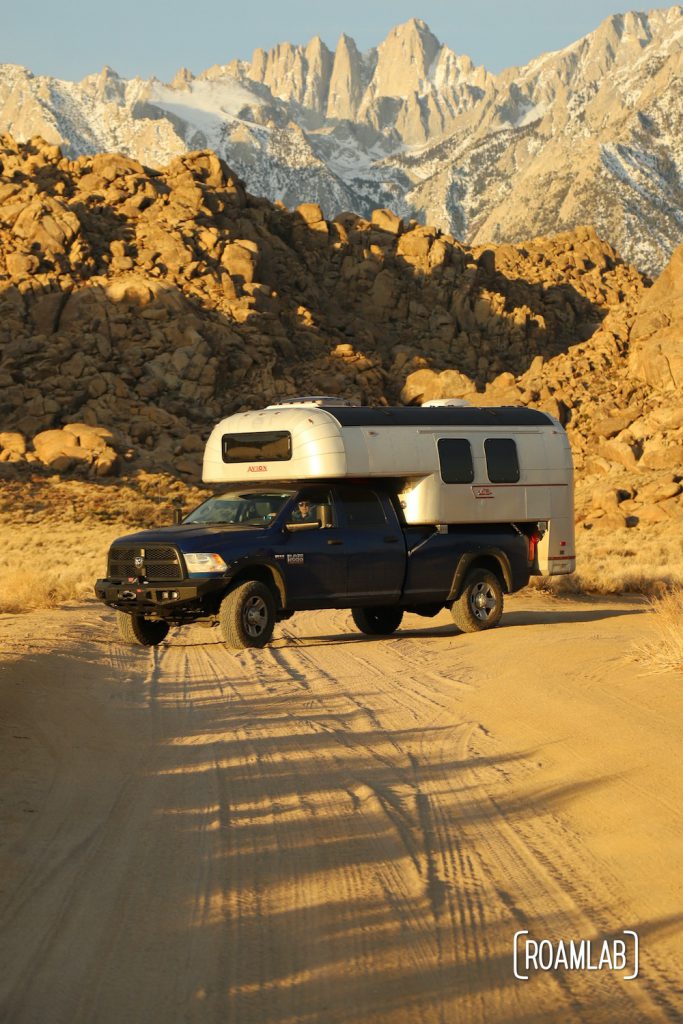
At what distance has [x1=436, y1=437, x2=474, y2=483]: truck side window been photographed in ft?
59.6

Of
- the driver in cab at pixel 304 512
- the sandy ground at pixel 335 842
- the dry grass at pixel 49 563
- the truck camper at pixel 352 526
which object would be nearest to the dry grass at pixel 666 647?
the sandy ground at pixel 335 842

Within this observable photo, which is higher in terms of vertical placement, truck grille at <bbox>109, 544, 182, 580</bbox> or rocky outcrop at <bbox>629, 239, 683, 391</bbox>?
rocky outcrop at <bbox>629, 239, 683, 391</bbox>

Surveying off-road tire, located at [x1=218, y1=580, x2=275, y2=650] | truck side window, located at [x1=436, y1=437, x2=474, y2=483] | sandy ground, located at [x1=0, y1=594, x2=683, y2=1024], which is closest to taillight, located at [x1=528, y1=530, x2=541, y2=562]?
truck side window, located at [x1=436, y1=437, x2=474, y2=483]

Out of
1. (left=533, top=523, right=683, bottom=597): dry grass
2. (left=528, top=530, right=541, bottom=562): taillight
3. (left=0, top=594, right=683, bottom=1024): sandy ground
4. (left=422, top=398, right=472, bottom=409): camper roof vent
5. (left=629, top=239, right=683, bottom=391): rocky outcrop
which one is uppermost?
(left=629, top=239, right=683, bottom=391): rocky outcrop

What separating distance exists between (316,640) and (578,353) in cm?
4266

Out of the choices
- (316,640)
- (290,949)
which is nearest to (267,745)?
(290,949)

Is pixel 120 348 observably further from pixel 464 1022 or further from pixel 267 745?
pixel 464 1022

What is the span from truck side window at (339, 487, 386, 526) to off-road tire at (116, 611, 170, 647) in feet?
9.58

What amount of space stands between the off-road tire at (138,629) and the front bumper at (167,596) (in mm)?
435

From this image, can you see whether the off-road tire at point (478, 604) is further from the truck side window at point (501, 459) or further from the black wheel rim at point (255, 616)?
the black wheel rim at point (255, 616)

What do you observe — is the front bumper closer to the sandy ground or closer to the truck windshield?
the truck windshield

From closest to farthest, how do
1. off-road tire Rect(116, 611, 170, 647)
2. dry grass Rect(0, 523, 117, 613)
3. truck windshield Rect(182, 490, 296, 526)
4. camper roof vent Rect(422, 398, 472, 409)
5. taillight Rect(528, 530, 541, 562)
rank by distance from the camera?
truck windshield Rect(182, 490, 296, 526), off-road tire Rect(116, 611, 170, 647), camper roof vent Rect(422, 398, 472, 409), taillight Rect(528, 530, 541, 562), dry grass Rect(0, 523, 117, 613)

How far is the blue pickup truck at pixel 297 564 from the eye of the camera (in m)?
16.1

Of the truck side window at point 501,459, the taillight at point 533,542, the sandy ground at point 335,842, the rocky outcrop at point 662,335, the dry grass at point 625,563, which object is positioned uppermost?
the rocky outcrop at point 662,335
